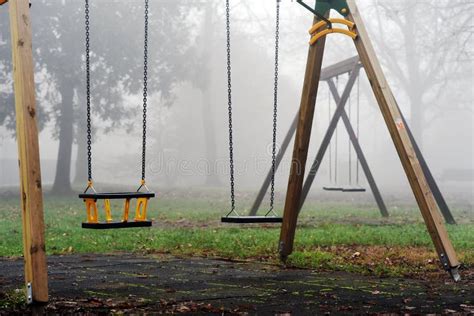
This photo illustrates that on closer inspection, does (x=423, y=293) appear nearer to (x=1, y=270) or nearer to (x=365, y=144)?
(x=1, y=270)

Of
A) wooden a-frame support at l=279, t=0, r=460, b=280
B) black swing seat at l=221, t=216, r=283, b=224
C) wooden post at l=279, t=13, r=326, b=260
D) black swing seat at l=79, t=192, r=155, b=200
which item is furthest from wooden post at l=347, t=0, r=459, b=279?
black swing seat at l=79, t=192, r=155, b=200

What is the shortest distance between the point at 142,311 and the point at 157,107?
1305 inches

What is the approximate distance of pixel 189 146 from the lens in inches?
1428

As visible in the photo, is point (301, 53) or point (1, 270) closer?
point (1, 270)

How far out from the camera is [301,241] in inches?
353

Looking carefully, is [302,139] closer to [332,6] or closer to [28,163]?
[332,6]

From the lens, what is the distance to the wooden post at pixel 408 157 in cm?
580

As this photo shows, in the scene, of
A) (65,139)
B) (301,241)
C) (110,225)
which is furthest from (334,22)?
(65,139)

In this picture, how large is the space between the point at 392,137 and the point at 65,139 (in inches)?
759

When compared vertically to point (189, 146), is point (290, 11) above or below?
above

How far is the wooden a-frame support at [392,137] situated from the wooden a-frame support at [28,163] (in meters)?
3.11

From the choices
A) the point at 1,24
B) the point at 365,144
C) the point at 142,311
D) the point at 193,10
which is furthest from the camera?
the point at 365,144

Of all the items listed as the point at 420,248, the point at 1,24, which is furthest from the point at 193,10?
the point at 420,248

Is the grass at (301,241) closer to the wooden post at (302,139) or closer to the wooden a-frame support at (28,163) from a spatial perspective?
the wooden post at (302,139)
